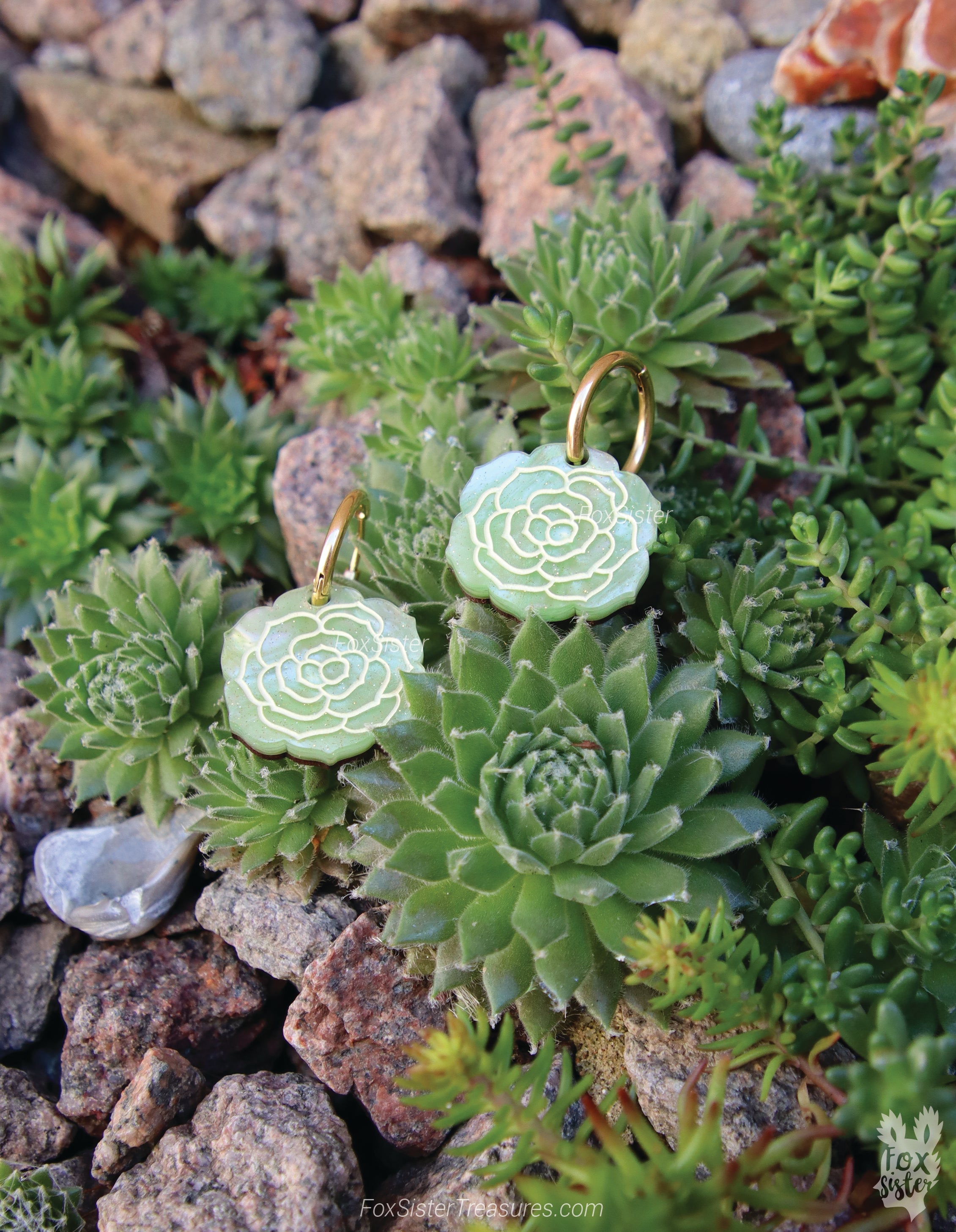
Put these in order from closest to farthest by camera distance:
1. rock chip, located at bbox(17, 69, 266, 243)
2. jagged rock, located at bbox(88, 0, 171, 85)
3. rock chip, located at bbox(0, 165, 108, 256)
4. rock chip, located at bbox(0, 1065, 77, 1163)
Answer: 1. rock chip, located at bbox(0, 1065, 77, 1163)
2. rock chip, located at bbox(0, 165, 108, 256)
3. rock chip, located at bbox(17, 69, 266, 243)
4. jagged rock, located at bbox(88, 0, 171, 85)

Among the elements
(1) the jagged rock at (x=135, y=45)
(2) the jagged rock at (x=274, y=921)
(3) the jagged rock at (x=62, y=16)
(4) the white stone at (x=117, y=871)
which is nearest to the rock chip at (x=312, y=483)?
(4) the white stone at (x=117, y=871)

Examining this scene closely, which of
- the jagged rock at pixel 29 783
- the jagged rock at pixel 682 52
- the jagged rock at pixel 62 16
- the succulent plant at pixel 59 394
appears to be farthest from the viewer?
the jagged rock at pixel 62 16

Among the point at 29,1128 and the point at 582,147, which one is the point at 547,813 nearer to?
the point at 29,1128

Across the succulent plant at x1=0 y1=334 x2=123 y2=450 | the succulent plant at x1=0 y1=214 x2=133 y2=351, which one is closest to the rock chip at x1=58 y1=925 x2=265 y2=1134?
the succulent plant at x1=0 y1=334 x2=123 y2=450

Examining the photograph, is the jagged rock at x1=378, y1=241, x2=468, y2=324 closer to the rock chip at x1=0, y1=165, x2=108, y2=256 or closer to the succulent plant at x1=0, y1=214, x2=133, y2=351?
the succulent plant at x1=0, y1=214, x2=133, y2=351

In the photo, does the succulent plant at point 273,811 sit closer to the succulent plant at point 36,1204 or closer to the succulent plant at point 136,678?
the succulent plant at point 136,678

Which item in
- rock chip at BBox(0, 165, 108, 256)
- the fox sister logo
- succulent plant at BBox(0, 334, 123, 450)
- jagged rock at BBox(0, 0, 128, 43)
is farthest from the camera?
jagged rock at BBox(0, 0, 128, 43)

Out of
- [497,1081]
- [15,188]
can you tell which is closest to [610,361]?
[497,1081]
